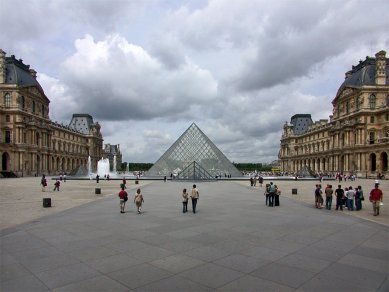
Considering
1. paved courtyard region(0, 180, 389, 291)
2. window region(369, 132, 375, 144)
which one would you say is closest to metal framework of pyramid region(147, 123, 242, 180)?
window region(369, 132, 375, 144)

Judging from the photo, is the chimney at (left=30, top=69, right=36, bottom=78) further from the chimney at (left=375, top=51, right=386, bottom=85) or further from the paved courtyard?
the chimney at (left=375, top=51, right=386, bottom=85)

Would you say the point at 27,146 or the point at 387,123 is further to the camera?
the point at 27,146

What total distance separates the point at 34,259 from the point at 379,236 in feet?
28.0

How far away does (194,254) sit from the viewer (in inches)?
260

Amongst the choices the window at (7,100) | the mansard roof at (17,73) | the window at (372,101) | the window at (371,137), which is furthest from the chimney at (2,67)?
the window at (371,137)

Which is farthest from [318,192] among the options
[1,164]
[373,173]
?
[1,164]

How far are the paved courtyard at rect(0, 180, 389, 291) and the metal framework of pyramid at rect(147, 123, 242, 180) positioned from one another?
114 feet

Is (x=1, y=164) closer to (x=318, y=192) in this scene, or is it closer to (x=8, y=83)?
(x=8, y=83)

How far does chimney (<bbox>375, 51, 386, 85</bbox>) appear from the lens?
59.7 metres

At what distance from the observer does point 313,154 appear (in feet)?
289

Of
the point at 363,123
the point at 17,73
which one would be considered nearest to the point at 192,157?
the point at 363,123

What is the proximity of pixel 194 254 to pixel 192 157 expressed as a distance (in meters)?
40.2

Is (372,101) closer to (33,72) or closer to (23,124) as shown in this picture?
(23,124)

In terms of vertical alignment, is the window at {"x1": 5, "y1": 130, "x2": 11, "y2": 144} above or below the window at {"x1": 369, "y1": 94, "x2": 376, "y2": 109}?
below
